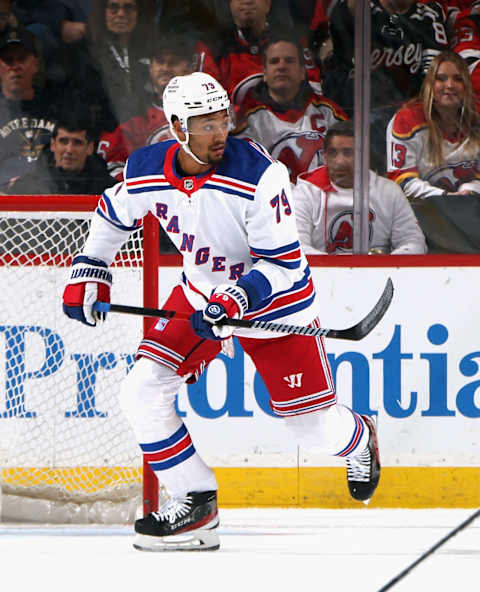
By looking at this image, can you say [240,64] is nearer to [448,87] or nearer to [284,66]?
[284,66]

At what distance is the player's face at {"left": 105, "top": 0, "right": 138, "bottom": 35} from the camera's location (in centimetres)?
360

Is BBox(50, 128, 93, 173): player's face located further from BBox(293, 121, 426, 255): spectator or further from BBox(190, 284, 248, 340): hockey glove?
BBox(190, 284, 248, 340): hockey glove

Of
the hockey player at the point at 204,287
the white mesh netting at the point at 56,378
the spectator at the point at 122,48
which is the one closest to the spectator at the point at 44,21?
the spectator at the point at 122,48

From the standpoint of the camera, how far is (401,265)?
3430 millimetres

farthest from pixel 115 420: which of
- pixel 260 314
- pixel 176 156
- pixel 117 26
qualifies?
pixel 117 26

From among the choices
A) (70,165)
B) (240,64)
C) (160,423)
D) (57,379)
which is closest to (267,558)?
(160,423)

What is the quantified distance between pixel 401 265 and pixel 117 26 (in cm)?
133

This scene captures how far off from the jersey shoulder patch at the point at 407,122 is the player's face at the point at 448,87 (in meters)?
0.09

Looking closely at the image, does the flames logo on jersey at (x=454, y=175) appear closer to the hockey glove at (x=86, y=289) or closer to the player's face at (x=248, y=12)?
the player's face at (x=248, y=12)

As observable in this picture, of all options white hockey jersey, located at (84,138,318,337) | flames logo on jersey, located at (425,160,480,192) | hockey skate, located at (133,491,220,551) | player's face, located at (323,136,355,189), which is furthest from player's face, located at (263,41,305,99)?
hockey skate, located at (133,491,220,551)

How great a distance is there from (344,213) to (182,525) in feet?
4.49

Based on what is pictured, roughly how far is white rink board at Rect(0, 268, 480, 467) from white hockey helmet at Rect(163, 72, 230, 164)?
0.94 meters

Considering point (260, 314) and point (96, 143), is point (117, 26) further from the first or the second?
point (260, 314)

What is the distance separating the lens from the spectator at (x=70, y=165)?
3.59 meters
